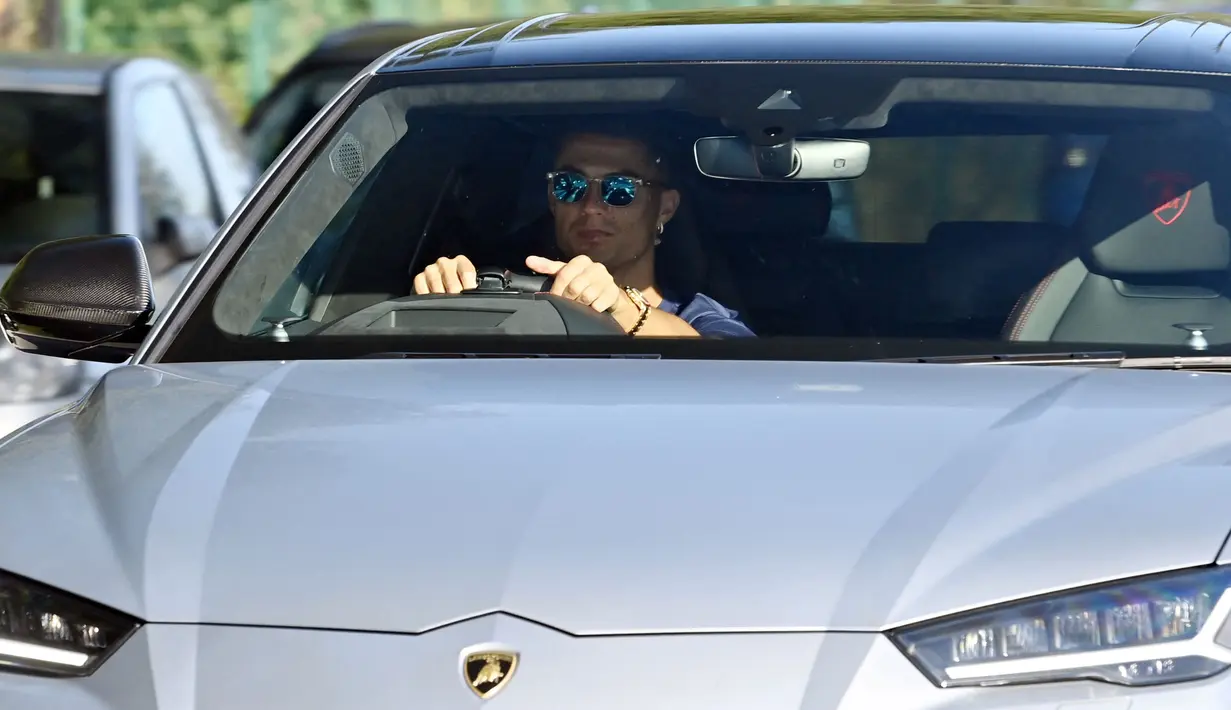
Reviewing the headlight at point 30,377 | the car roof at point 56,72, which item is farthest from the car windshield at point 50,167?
the headlight at point 30,377

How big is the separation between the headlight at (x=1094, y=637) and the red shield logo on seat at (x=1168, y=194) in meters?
1.30

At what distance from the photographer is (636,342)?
3.33m

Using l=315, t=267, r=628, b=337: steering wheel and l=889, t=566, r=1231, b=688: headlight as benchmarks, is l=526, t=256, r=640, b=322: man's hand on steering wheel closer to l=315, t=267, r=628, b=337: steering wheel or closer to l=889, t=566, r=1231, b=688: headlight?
l=315, t=267, r=628, b=337: steering wheel

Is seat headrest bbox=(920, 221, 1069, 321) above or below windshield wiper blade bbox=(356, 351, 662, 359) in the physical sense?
above

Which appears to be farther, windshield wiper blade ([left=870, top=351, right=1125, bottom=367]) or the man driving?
the man driving

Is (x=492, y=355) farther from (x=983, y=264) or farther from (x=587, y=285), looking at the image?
(x=983, y=264)

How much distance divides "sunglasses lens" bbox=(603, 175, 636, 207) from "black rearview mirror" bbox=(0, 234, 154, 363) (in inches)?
31.7

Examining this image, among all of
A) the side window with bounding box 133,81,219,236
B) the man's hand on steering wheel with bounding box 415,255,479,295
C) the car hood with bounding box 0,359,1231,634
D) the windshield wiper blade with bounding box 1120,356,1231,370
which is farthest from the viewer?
the side window with bounding box 133,81,219,236

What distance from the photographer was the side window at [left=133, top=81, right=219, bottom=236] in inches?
301

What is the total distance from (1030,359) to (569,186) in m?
1.01

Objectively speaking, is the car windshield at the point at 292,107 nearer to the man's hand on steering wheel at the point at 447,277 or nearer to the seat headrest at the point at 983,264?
the man's hand on steering wheel at the point at 447,277

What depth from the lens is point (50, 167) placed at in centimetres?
771

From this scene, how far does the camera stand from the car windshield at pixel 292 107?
1074 cm

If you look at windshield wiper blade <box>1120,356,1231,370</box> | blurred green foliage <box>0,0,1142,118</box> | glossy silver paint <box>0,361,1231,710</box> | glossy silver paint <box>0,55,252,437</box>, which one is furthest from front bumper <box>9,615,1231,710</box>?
blurred green foliage <box>0,0,1142,118</box>
